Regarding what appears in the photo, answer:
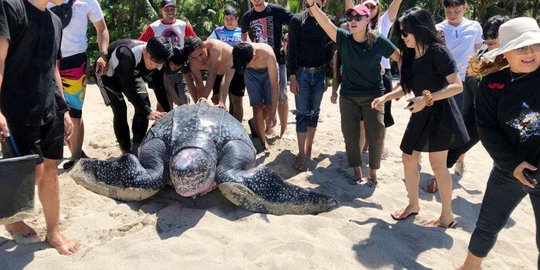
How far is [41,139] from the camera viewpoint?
7.47 ft

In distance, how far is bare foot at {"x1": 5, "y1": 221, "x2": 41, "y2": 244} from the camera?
7.98 feet

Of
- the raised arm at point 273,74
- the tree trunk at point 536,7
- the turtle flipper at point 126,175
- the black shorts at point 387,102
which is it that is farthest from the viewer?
the tree trunk at point 536,7

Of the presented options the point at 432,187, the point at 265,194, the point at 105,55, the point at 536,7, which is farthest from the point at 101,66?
the point at 536,7

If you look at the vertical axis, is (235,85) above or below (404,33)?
below

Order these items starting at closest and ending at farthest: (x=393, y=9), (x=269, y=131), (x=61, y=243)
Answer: (x=61, y=243)
(x=393, y=9)
(x=269, y=131)

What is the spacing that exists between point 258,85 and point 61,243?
2522mm

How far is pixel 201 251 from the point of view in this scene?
2461 mm

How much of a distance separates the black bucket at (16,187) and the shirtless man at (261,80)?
2213mm

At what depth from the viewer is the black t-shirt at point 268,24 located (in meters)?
4.70

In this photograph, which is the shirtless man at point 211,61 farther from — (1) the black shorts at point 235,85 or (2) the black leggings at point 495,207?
(2) the black leggings at point 495,207

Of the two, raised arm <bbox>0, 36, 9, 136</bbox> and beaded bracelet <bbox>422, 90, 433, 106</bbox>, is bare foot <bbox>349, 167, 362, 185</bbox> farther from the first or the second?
raised arm <bbox>0, 36, 9, 136</bbox>

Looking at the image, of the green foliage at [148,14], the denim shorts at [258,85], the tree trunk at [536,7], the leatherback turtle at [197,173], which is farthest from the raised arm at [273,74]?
the tree trunk at [536,7]

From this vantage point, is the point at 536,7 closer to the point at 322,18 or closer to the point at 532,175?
the point at 322,18

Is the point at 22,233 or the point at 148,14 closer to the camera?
the point at 22,233
